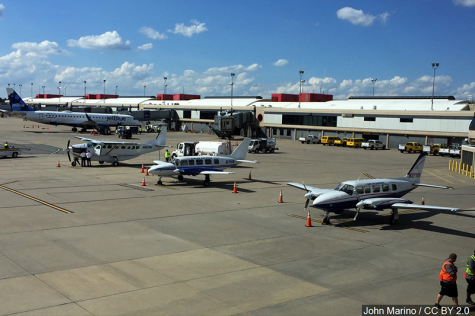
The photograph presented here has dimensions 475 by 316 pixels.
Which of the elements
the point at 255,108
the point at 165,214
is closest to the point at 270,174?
the point at 165,214

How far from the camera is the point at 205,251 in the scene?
17.5m

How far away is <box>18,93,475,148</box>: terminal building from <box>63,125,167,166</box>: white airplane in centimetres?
4376

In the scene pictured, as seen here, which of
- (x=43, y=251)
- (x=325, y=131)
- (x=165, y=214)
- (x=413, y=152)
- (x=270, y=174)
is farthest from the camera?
(x=325, y=131)

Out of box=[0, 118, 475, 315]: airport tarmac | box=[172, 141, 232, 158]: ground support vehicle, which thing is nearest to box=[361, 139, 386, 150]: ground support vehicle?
box=[172, 141, 232, 158]: ground support vehicle

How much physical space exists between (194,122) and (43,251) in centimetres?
9544

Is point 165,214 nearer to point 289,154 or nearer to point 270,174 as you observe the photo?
point 270,174

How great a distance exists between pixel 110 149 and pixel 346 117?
5245cm

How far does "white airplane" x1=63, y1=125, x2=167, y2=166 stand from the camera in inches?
1662

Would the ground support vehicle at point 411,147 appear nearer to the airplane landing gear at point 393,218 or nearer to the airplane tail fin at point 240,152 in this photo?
the airplane tail fin at point 240,152

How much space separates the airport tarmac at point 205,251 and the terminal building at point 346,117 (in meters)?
42.2

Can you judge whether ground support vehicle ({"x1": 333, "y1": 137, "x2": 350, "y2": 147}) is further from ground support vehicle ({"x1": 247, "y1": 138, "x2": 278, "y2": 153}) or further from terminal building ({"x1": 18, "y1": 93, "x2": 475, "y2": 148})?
ground support vehicle ({"x1": 247, "y1": 138, "x2": 278, "y2": 153})

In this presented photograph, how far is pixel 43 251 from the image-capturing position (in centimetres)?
1688

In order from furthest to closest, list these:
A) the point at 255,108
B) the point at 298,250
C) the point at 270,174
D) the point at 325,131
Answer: the point at 255,108, the point at 325,131, the point at 270,174, the point at 298,250

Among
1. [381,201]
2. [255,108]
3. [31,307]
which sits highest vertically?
[255,108]
